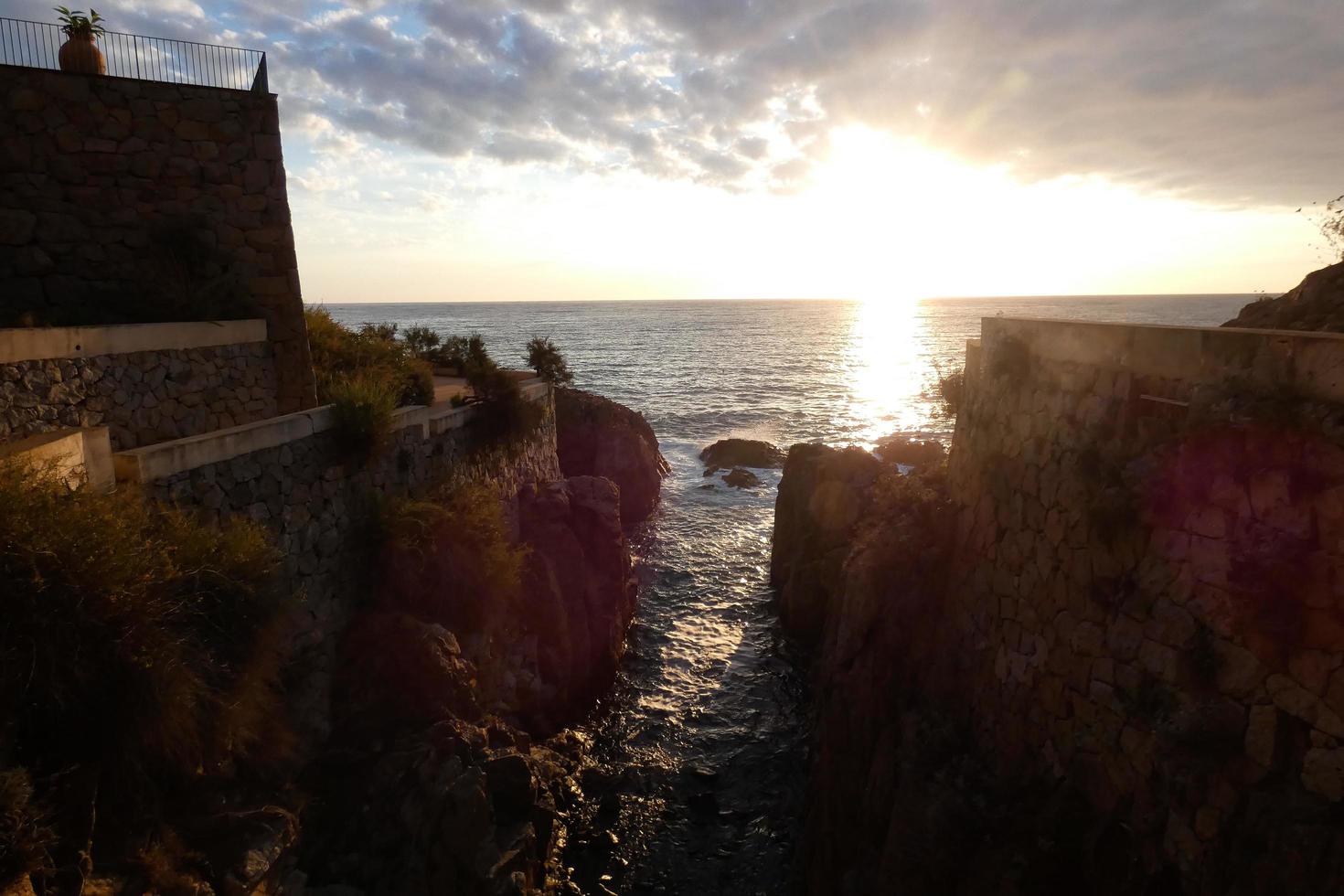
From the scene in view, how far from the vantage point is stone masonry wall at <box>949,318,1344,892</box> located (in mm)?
4855

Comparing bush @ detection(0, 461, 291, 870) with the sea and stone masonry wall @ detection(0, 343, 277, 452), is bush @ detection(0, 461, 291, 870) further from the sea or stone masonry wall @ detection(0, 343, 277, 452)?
the sea

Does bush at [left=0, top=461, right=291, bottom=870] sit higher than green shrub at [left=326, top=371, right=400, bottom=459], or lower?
lower

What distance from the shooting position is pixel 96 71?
10328 mm

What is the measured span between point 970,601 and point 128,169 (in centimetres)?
1318

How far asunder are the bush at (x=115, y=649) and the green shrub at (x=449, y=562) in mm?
→ 3285

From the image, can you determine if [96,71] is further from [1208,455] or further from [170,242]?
[1208,455]

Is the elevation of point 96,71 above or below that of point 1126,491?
above

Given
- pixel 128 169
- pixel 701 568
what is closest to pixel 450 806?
pixel 128 169

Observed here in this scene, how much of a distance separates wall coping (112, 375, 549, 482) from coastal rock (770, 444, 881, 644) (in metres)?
8.84

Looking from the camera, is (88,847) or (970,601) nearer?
(88,847)

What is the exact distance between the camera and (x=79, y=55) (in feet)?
33.6

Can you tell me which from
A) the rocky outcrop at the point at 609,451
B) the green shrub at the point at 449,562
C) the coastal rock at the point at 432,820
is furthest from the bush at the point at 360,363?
the rocky outcrop at the point at 609,451

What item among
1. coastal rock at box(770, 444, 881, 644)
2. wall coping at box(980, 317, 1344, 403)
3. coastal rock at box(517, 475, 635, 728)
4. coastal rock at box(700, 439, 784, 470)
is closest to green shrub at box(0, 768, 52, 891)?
coastal rock at box(517, 475, 635, 728)

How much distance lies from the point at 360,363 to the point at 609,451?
41.7ft
